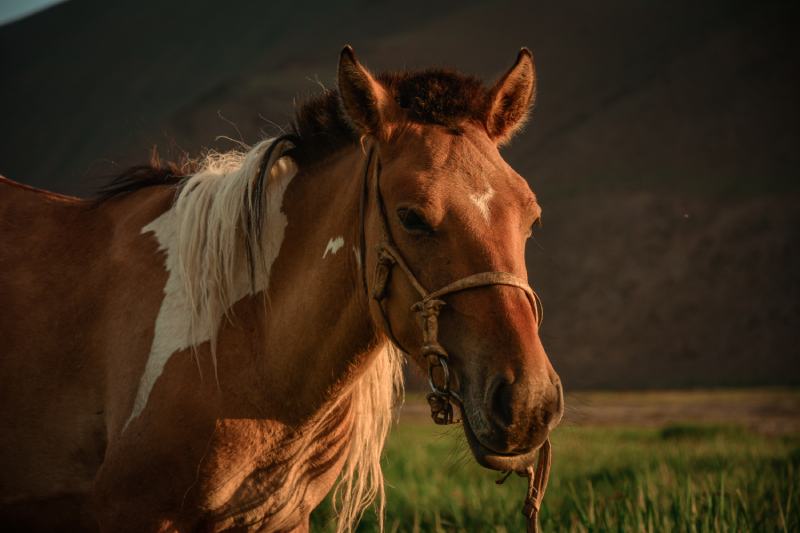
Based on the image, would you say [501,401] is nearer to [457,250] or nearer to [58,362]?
[457,250]

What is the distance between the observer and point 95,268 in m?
3.29

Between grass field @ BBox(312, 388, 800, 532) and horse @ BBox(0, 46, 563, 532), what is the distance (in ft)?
1.91

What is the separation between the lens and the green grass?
4.40 metres

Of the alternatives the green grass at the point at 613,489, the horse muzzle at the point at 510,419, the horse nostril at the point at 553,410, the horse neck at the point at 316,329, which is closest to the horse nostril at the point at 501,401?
the horse muzzle at the point at 510,419

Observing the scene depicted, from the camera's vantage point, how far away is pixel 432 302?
2566 millimetres

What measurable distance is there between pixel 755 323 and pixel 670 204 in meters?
10.0

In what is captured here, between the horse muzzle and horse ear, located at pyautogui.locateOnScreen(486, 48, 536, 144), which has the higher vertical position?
horse ear, located at pyautogui.locateOnScreen(486, 48, 536, 144)

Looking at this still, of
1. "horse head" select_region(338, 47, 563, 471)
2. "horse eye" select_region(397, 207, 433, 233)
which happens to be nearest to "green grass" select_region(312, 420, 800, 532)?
"horse head" select_region(338, 47, 563, 471)

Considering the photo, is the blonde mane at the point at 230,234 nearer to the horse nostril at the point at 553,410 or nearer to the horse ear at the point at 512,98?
the horse ear at the point at 512,98

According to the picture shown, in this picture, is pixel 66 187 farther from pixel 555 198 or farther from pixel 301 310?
pixel 301 310

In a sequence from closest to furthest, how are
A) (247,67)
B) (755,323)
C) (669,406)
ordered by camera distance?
(669,406) → (755,323) → (247,67)

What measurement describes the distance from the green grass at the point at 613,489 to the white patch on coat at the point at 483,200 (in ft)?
2.86

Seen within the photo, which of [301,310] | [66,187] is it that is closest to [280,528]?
[301,310]

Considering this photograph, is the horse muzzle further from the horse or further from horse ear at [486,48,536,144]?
horse ear at [486,48,536,144]
